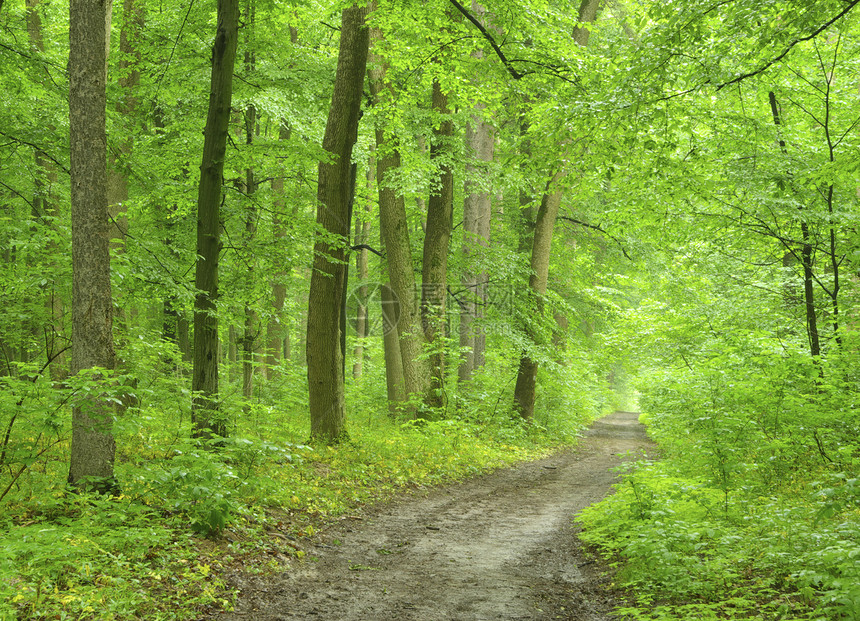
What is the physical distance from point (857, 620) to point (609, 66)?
717cm

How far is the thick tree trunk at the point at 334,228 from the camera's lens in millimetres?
9625

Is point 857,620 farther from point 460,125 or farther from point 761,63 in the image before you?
point 460,125

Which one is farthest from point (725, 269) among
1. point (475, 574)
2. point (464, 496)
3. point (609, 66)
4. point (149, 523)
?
point (149, 523)

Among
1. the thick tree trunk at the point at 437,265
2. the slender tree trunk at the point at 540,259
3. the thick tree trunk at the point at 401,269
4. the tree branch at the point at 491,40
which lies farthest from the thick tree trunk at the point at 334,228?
the slender tree trunk at the point at 540,259

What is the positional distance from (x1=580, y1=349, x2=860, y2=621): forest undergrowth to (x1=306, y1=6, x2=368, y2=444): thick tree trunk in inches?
185

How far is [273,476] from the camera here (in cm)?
771

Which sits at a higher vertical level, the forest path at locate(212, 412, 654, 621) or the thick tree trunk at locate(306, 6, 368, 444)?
the thick tree trunk at locate(306, 6, 368, 444)

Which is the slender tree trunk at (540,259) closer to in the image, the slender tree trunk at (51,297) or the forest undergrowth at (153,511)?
the forest undergrowth at (153,511)

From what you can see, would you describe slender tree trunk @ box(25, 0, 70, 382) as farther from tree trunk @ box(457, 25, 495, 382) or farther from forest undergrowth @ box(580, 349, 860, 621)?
tree trunk @ box(457, 25, 495, 382)

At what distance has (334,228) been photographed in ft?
32.1

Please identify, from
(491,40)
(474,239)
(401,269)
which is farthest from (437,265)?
(491,40)

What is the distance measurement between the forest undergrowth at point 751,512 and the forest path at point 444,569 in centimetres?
54

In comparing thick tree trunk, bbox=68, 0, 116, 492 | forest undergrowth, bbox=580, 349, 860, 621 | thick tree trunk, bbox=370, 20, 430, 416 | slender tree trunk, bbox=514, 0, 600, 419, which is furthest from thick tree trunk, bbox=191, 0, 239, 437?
slender tree trunk, bbox=514, 0, 600, 419

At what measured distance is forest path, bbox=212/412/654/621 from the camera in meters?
4.68
